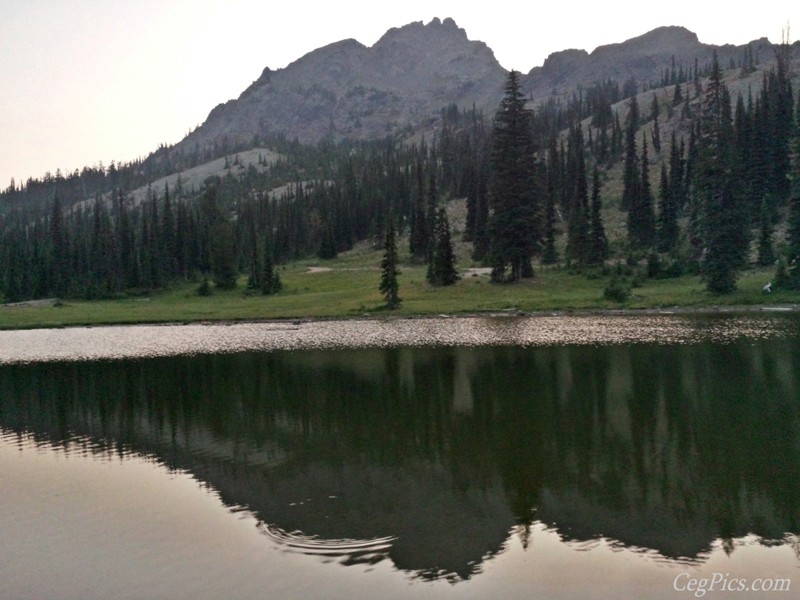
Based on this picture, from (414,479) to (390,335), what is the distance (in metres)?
37.6

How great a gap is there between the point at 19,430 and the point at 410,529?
21.0 m

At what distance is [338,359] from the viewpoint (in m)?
44.6

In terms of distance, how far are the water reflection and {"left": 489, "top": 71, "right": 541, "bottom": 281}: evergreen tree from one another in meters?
45.3

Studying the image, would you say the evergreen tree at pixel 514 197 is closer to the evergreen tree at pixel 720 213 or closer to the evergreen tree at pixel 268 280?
the evergreen tree at pixel 720 213

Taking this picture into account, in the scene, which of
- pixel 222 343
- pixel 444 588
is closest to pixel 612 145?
pixel 222 343

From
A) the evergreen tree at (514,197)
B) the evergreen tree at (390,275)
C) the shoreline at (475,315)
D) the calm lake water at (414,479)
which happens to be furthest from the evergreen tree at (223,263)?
the calm lake water at (414,479)

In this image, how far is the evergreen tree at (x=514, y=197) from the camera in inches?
3420

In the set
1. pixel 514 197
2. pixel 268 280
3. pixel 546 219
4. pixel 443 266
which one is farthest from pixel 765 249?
pixel 268 280

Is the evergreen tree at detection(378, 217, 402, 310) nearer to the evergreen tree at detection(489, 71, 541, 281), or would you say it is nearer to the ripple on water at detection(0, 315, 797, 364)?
the ripple on water at detection(0, 315, 797, 364)

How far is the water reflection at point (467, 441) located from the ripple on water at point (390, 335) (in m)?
6.78

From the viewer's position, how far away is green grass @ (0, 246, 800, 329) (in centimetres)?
7069

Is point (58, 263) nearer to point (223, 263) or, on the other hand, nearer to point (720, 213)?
point (223, 263)

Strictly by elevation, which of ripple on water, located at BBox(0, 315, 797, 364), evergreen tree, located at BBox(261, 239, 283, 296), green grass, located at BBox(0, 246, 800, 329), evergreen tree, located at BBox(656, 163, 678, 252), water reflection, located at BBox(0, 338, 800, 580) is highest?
evergreen tree, located at BBox(656, 163, 678, 252)

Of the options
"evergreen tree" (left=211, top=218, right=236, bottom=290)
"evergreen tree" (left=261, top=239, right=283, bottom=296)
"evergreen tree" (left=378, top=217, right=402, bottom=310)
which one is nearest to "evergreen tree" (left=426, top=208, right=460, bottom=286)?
"evergreen tree" (left=378, top=217, right=402, bottom=310)
